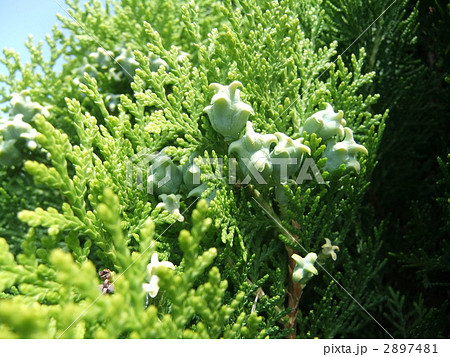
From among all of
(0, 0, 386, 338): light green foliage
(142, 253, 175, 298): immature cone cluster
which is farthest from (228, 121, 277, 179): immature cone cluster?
(142, 253, 175, 298): immature cone cluster

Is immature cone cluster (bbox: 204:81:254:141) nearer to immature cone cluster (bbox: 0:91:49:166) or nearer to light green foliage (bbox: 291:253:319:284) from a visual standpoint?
light green foliage (bbox: 291:253:319:284)

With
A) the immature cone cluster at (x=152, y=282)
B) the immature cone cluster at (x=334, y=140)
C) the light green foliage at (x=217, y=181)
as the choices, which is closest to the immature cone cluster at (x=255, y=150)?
the light green foliage at (x=217, y=181)

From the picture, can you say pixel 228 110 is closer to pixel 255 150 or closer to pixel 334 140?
pixel 255 150

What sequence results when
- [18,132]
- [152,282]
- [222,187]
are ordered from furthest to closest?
1. [18,132]
2. [222,187]
3. [152,282]

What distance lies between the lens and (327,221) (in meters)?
1.23

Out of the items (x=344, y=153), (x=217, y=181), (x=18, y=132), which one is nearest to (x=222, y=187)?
(x=217, y=181)

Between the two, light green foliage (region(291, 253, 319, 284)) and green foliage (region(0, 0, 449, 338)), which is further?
light green foliage (region(291, 253, 319, 284))

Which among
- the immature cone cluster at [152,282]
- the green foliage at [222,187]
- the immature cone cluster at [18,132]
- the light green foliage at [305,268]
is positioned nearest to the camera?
the green foliage at [222,187]

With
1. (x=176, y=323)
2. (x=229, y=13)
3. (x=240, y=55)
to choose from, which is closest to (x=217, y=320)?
(x=176, y=323)

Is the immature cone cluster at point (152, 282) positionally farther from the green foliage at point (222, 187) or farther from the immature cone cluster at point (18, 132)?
the immature cone cluster at point (18, 132)

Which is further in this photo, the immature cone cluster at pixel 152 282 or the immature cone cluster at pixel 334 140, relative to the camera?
the immature cone cluster at pixel 334 140

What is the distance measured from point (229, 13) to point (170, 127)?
42 centimetres
